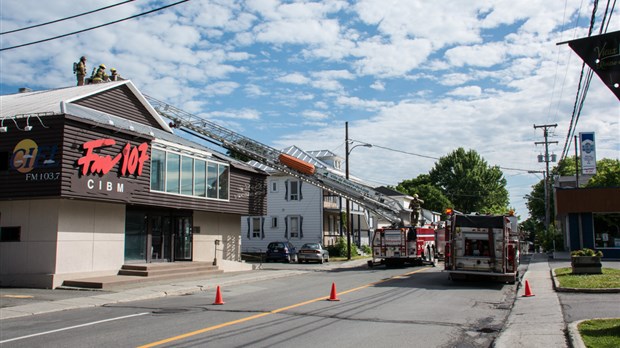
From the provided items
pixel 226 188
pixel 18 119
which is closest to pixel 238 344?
pixel 18 119

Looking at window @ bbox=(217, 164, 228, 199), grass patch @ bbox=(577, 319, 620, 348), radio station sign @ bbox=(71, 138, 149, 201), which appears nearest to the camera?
grass patch @ bbox=(577, 319, 620, 348)

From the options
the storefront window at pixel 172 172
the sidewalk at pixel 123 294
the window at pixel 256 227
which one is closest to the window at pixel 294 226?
the window at pixel 256 227

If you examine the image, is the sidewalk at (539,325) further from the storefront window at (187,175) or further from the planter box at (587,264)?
the storefront window at (187,175)

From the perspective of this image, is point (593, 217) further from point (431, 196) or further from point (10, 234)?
point (431, 196)

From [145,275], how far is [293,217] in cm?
2657

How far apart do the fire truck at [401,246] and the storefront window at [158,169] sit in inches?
495

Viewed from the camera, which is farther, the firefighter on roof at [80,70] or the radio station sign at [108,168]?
the firefighter on roof at [80,70]

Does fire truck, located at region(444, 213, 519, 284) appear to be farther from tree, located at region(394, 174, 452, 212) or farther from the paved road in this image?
tree, located at region(394, 174, 452, 212)

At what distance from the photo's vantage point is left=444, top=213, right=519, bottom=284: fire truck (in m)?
18.8

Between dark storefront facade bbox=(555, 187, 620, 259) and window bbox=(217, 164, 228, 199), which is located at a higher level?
window bbox=(217, 164, 228, 199)

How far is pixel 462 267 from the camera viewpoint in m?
19.5

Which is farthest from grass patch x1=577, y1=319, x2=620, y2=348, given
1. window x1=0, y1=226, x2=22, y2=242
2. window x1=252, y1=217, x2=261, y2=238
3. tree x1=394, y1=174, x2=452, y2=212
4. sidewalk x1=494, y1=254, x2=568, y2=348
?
tree x1=394, y1=174, x2=452, y2=212

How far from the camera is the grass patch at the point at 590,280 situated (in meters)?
15.9

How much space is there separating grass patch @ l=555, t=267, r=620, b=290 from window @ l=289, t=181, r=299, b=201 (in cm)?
2827
